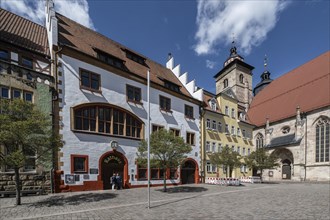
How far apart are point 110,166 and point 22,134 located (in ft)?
28.5

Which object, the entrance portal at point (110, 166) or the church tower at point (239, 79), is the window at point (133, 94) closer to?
the entrance portal at point (110, 166)

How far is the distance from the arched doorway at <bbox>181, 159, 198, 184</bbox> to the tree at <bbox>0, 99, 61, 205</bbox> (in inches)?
607

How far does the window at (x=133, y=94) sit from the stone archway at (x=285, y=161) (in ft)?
95.1

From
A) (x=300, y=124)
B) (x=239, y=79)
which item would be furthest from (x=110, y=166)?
(x=239, y=79)

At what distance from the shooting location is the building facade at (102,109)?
1505 cm

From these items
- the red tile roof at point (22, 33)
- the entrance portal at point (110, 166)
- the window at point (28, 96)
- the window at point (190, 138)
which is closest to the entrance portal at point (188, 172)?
the window at point (190, 138)

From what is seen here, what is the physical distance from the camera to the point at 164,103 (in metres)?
22.3

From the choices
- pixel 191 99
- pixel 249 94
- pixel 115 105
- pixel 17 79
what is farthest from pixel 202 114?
pixel 249 94

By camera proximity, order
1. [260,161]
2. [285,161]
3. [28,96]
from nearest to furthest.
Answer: [28,96]
[260,161]
[285,161]

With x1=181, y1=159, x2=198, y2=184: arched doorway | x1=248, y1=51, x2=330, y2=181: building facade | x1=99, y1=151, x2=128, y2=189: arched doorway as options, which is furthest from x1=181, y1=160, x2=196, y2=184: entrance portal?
x1=248, y1=51, x2=330, y2=181: building facade

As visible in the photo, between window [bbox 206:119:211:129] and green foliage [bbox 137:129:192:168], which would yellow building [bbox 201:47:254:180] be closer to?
window [bbox 206:119:211:129]

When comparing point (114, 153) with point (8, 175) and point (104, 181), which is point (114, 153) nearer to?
point (104, 181)

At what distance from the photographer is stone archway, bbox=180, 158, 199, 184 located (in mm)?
23177

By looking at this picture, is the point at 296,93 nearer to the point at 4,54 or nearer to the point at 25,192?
the point at 25,192
